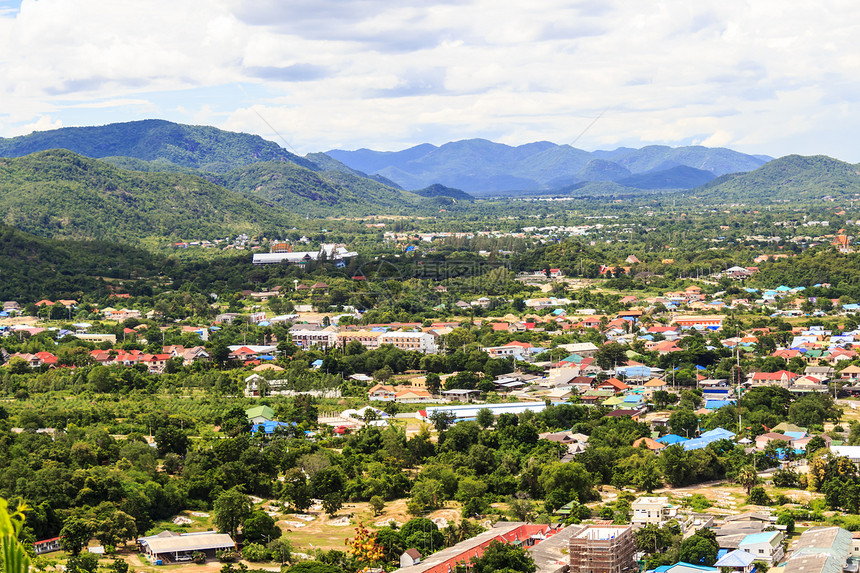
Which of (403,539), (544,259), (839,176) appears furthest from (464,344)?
(839,176)

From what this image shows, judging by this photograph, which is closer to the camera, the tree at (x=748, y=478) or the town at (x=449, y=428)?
the town at (x=449, y=428)

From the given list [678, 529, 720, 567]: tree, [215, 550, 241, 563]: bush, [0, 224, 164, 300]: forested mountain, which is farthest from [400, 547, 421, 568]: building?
[0, 224, 164, 300]: forested mountain

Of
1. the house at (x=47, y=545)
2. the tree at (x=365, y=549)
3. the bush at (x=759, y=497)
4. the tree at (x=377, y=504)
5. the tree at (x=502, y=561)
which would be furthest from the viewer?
the bush at (x=759, y=497)

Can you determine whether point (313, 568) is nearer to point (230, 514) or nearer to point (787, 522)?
point (230, 514)

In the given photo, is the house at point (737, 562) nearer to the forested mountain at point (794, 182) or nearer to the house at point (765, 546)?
the house at point (765, 546)

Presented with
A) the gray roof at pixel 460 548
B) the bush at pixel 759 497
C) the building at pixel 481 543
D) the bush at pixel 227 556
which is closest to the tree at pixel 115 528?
the bush at pixel 227 556

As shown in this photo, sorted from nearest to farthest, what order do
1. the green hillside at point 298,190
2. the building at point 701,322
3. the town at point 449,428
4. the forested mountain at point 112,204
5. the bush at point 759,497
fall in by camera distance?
the town at point 449,428
the bush at point 759,497
the building at point 701,322
the forested mountain at point 112,204
the green hillside at point 298,190
